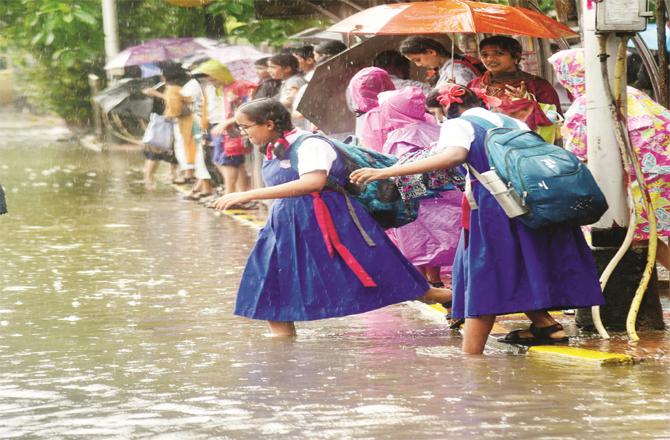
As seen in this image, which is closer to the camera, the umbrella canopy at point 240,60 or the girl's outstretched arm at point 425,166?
the girl's outstretched arm at point 425,166

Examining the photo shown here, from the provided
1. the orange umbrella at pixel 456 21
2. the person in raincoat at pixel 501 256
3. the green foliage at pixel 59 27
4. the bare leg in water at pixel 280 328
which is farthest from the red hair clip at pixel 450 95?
the green foliage at pixel 59 27

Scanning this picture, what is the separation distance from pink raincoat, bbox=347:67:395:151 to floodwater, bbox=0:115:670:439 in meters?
1.42

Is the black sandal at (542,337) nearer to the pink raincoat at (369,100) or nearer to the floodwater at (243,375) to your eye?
the floodwater at (243,375)

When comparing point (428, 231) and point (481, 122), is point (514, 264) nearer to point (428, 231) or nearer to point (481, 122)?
point (481, 122)

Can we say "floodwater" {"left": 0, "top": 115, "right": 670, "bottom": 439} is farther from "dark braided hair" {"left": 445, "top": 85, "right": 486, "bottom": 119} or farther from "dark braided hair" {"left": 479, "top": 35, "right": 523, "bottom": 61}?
"dark braided hair" {"left": 479, "top": 35, "right": 523, "bottom": 61}

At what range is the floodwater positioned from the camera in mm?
6512

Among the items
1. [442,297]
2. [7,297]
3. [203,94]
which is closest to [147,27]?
[203,94]

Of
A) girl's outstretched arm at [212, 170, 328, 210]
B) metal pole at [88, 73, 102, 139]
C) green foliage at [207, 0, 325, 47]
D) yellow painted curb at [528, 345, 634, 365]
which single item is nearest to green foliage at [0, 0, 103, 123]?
green foliage at [207, 0, 325, 47]

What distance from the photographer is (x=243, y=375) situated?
7789 millimetres

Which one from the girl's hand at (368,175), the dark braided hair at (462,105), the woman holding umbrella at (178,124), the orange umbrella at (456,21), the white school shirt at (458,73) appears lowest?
the woman holding umbrella at (178,124)

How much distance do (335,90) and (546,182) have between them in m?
6.25

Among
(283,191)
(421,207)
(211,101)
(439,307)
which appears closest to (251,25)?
(211,101)

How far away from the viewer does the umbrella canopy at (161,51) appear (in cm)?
2414

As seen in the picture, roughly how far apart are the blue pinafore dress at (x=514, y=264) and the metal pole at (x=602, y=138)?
850 millimetres
